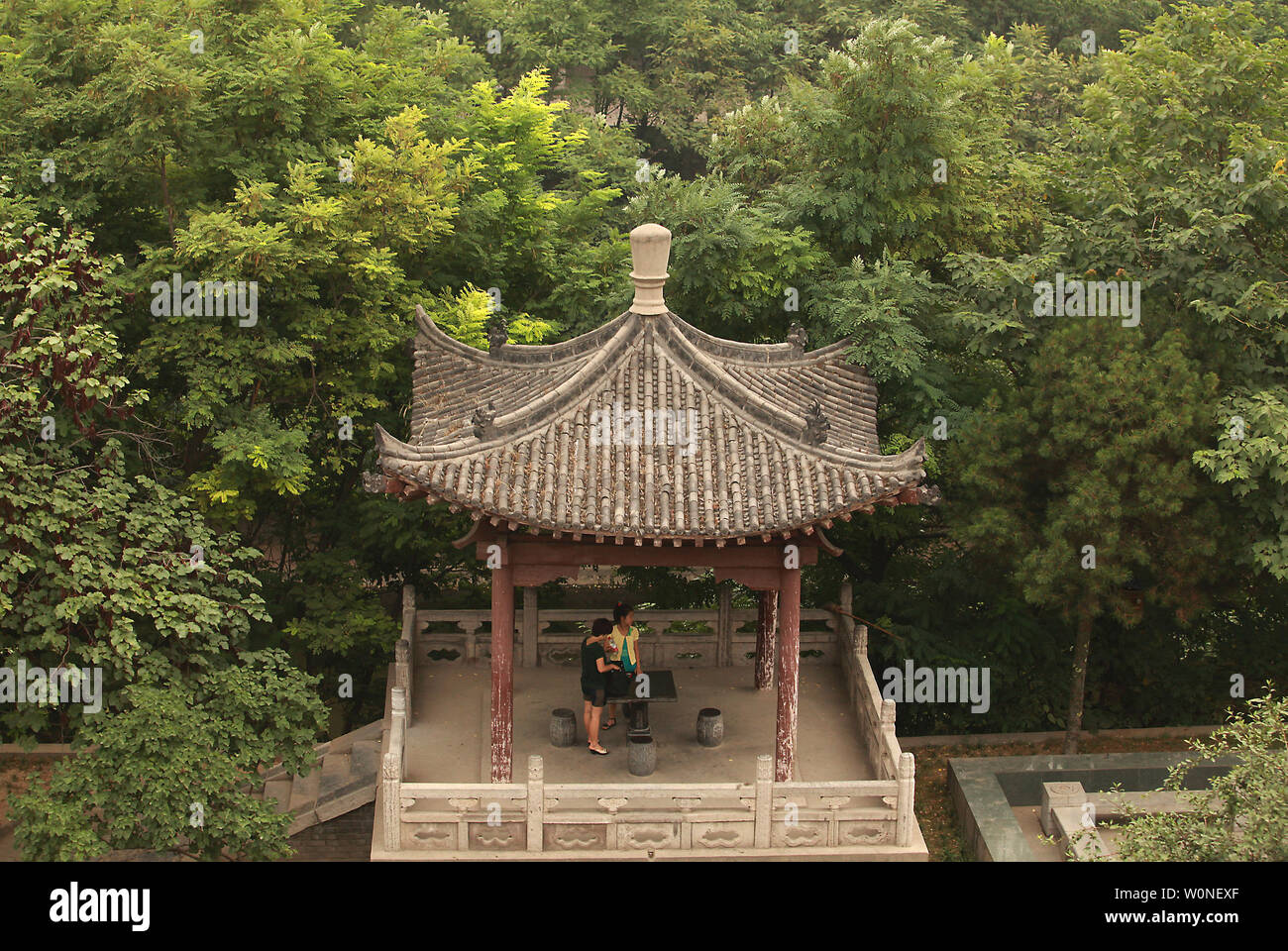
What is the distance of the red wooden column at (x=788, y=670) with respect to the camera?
17.6 m

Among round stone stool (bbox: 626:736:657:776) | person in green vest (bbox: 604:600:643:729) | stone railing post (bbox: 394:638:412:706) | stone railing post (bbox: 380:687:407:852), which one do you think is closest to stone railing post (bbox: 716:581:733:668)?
person in green vest (bbox: 604:600:643:729)

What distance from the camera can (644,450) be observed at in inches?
682

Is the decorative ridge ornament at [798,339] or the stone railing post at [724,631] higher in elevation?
the decorative ridge ornament at [798,339]

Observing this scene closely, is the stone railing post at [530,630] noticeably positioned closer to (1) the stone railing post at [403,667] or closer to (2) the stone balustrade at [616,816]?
(1) the stone railing post at [403,667]

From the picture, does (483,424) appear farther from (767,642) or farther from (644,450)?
(767,642)

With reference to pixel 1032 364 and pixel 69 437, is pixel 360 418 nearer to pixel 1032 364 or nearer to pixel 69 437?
pixel 69 437

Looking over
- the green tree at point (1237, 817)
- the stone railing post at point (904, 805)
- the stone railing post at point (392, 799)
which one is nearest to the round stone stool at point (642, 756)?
the stone railing post at point (392, 799)

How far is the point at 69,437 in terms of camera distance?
19.6 m

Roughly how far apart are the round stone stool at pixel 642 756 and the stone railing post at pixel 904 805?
10.4ft

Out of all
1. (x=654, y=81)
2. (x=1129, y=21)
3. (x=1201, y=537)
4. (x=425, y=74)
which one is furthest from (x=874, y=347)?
(x=1129, y=21)

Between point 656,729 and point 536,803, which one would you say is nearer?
point 536,803

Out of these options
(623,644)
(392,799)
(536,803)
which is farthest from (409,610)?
(536,803)

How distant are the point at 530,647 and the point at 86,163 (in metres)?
9.97

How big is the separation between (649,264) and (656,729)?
20.8 feet
